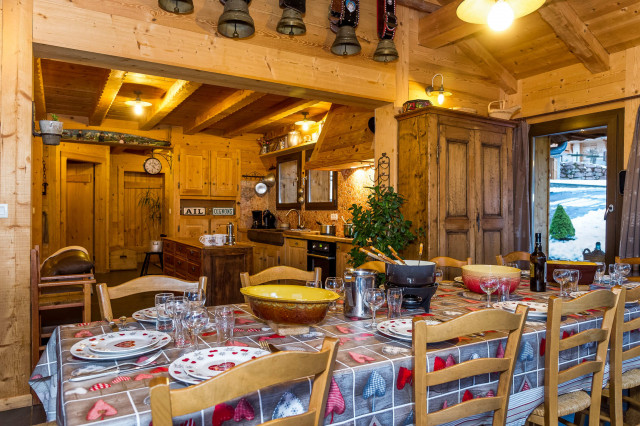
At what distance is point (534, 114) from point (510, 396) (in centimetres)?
406

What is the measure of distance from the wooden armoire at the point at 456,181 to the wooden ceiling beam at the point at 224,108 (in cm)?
191

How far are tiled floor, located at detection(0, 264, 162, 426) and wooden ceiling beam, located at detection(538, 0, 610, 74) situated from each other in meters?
4.63

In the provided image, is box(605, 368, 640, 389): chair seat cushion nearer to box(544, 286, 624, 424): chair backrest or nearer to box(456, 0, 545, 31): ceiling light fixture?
box(544, 286, 624, 424): chair backrest

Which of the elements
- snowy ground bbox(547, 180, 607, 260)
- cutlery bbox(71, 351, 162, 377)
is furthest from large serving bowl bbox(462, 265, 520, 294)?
snowy ground bbox(547, 180, 607, 260)

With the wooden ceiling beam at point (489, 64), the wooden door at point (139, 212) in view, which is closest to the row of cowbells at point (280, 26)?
the wooden ceiling beam at point (489, 64)

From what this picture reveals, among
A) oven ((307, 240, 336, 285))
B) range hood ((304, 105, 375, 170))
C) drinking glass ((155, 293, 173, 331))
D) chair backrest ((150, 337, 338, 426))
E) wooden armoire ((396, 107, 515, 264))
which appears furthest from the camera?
oven ((307, 240, 336, 285))

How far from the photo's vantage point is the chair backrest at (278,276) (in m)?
2.19

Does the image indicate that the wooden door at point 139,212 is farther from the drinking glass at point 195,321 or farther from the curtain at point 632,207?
the drinking glass at point 195,321

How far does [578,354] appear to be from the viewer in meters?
1.66

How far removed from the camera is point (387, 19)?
12.7 ft

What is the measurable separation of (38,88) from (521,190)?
17.9 ft

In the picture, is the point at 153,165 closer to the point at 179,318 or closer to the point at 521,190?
the point at 521,190

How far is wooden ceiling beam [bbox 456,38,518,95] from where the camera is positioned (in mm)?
4621

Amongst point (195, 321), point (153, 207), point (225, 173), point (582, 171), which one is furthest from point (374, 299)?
point (153, 207)
